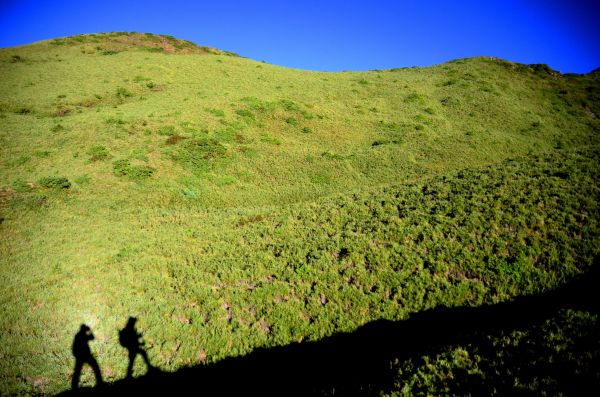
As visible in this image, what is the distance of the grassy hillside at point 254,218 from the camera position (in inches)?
371

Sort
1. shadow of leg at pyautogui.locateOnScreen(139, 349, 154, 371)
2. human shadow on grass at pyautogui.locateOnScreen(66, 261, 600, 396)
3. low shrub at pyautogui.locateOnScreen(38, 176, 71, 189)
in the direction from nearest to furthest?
1. human shadow on grass at pyautogui.locateOnScreen(66, 261, 600, 396)
2. shadow of leg at pyautogui.locateOnScreen(139, 349, 154, 371)
3. low shrub at pyautogui.locateOnScreen(38, 176, 71, 189)

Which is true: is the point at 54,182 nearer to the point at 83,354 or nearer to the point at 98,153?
the point at 98,153

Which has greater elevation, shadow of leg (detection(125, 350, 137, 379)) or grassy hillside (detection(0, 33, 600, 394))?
grassy hillside (detection(0, 33, 600, 394))

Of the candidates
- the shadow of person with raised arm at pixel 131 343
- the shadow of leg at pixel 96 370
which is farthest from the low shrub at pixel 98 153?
the shadow of leg at pixel 96 370

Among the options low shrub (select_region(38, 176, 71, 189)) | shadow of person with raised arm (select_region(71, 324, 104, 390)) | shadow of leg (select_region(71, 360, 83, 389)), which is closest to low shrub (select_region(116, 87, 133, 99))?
low shrub (select_region(38, 176, 71, 189))

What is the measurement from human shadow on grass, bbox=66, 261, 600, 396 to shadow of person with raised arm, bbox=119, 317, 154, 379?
0.43 m

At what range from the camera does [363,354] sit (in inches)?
319

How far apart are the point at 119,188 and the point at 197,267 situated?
41.6ft

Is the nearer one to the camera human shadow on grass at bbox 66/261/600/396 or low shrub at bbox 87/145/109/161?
human shadow on grass at bbox 66/261/600/396

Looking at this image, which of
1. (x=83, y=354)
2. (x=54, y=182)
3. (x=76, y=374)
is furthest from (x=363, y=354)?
(x=54, y=182)

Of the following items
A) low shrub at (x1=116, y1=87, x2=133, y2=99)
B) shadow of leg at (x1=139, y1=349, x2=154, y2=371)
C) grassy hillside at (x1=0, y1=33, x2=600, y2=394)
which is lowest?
shadow of leg at (x1=139, y1=349, x2=154, y2=371)

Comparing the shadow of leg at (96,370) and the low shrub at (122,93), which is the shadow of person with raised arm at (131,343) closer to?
the shadow of leg at (96,370)

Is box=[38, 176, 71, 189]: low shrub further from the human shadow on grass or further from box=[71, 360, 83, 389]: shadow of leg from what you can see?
the human shadow on grass

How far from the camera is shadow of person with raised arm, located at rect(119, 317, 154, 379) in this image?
8.64m
